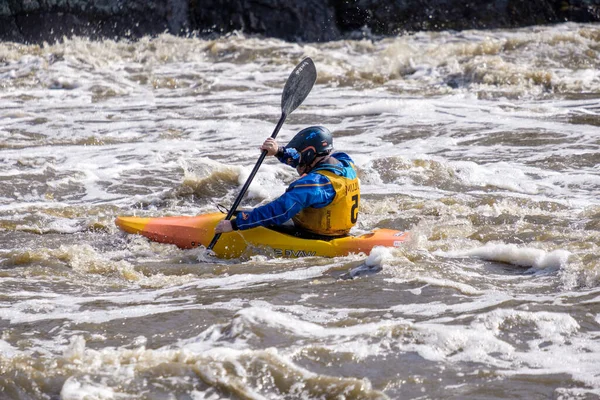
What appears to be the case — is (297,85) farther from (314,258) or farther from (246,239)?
(314,258)

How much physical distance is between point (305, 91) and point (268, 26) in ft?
33.8

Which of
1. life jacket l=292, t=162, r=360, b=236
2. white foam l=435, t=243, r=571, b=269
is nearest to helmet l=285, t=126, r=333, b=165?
life jacket l=292, t=162, r=360, b=236

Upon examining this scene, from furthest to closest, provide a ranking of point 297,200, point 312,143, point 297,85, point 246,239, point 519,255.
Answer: point 297,85 < point 246,239 < point 312,143 < point 297,200 < point 519,255

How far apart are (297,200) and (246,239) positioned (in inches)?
22.0

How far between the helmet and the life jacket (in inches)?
4.7

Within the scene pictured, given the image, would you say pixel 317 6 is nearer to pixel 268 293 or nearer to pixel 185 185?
pixel 185 185

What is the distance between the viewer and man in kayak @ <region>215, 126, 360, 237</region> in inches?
212

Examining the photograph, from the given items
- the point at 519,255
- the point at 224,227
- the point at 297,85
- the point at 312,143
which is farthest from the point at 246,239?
the point at 297,85

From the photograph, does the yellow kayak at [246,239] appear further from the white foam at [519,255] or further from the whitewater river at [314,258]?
the white foam at [519,255]

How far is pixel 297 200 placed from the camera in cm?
535

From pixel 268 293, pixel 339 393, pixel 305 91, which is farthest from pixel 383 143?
pixel 339 393

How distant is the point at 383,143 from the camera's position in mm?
9383

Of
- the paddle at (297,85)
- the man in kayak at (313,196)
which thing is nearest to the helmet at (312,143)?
the man in kayak at (313,196)

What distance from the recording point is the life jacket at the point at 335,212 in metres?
5.47
